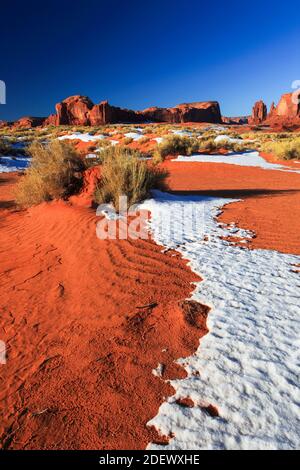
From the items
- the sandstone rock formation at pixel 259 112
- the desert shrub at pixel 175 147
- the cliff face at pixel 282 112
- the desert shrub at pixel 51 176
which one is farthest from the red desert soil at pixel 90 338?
the sandstone rock formation at pixel 259 112

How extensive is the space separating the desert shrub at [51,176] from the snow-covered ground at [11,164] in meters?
10.6

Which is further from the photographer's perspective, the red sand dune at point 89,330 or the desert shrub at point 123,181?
the desert shrub at point 123,181

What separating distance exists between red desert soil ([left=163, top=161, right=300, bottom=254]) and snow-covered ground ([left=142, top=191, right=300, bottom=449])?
0.86 metres

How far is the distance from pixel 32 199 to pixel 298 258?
6.53m

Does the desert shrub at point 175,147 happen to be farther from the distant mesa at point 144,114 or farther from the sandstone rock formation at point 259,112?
the sandstone rock formation at point 259,112

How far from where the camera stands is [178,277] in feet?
13.7

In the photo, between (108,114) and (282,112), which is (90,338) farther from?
(282,112)

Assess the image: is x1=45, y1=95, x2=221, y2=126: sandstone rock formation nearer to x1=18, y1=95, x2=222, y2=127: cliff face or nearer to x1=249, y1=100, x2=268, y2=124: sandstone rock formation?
x1=18, y1=95, x2=222, y2=127: cliff face

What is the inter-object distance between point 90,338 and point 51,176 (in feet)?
19.3

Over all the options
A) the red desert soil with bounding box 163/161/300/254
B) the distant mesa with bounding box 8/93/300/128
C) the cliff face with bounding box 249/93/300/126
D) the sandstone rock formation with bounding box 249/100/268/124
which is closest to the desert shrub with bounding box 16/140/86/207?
the red desert soil with bounding box 163/161/300/254

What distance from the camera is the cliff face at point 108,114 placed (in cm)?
7324

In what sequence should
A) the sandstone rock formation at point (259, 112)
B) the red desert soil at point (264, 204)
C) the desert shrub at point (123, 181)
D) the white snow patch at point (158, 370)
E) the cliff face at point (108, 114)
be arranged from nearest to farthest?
the white snow patch at point (158, 370) < the red desert soil at point (264, 204) < the desert shrub at point (123, 181) < the cliff face at point (108, 114) < the sandstone rock formation at point (259, 112)
